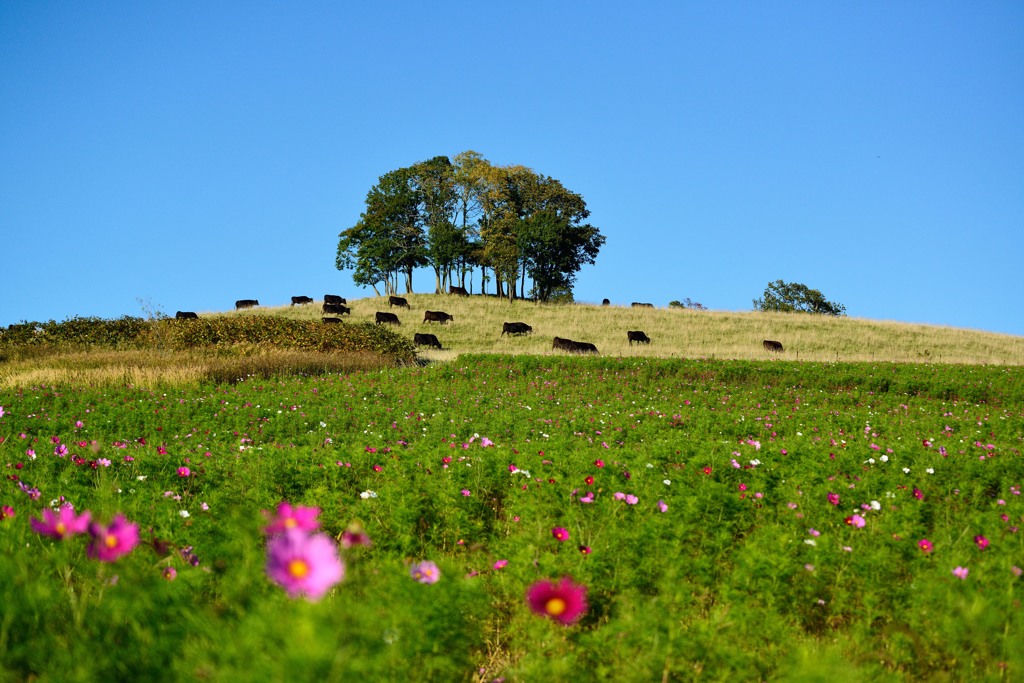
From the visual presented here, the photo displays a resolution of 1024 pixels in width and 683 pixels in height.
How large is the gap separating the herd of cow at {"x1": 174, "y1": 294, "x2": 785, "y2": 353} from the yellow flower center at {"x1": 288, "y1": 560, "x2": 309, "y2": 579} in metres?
28.8

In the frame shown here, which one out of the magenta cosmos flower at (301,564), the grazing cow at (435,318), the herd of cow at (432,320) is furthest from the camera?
the grazing cow at (435,318)

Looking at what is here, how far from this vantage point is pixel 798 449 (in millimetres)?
8445

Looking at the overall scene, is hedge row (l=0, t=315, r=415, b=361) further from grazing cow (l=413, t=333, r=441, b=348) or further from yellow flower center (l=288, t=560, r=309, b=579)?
yellow flower center (l=288, t=560, r=309, b=579)

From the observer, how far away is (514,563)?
4941mm

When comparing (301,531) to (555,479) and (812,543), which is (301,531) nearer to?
(812,543)

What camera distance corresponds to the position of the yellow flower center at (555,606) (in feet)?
8.53

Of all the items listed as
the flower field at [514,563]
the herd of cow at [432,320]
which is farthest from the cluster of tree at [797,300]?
the flower field at [514,563]

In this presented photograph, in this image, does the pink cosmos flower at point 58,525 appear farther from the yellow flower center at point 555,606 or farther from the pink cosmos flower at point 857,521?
the pink cosmos flower at point 857,521

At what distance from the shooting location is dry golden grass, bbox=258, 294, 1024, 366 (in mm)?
34969

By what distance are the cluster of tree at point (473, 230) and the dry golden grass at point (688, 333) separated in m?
4.13

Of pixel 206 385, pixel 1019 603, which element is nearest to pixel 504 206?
pixel 206 385

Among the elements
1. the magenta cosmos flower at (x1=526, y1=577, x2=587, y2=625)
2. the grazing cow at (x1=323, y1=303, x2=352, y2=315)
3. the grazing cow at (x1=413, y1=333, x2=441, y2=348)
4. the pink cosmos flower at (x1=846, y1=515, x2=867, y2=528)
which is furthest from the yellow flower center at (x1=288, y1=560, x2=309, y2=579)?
the grazing cow at (x1=323, y1=303, x2=352, y2=315)

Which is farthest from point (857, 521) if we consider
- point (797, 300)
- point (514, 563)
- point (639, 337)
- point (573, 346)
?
point (797, 300)

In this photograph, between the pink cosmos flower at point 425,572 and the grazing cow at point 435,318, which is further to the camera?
the grazing cow at point 435,318
